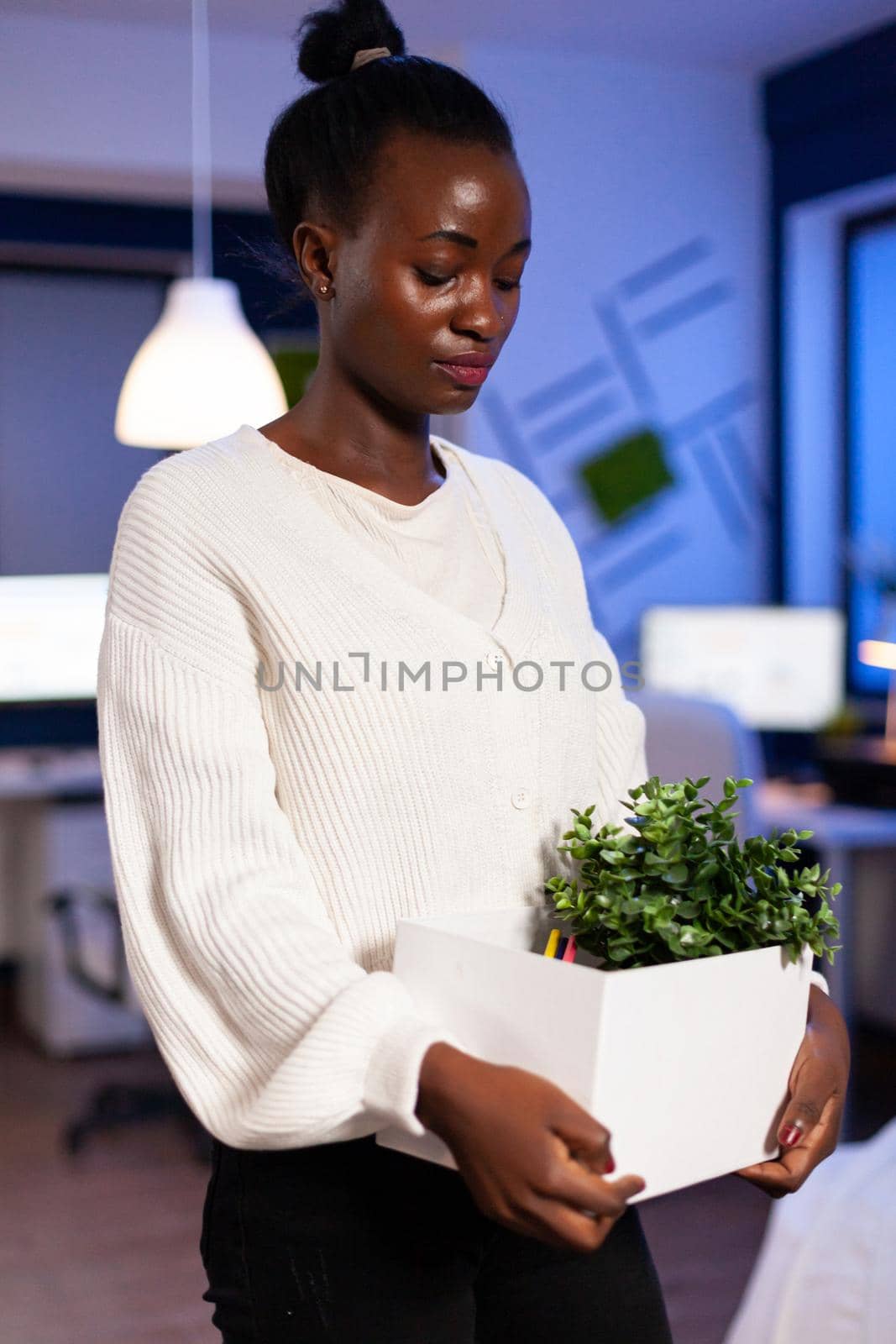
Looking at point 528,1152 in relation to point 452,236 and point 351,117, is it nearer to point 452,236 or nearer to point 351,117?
point 452,236

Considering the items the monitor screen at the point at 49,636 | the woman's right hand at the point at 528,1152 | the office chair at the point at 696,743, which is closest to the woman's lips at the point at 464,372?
the woman's right hand at the point at 528,1152

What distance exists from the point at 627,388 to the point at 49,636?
189 cm

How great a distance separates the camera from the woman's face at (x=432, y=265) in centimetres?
100

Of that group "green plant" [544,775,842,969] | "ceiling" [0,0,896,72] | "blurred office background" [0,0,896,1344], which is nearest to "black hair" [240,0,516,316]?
"green plant" [544,775,842,969]

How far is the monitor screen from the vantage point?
4543 mm

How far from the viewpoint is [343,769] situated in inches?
39.3

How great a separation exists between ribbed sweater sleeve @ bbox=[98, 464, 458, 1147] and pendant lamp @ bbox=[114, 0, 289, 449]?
2218mm

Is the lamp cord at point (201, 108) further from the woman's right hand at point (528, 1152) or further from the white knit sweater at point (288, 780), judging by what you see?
the woman's right hand at point (528, 1152)

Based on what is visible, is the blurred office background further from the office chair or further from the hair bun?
the hair bun

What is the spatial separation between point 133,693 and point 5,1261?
7.08 feet

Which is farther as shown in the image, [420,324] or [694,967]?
[420,324]

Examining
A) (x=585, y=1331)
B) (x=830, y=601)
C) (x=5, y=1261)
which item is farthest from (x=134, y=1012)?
(x=585, y=1331)

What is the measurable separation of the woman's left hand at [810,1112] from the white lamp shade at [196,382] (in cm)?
239

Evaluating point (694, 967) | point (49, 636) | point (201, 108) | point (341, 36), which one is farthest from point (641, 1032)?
point (49, 636)
